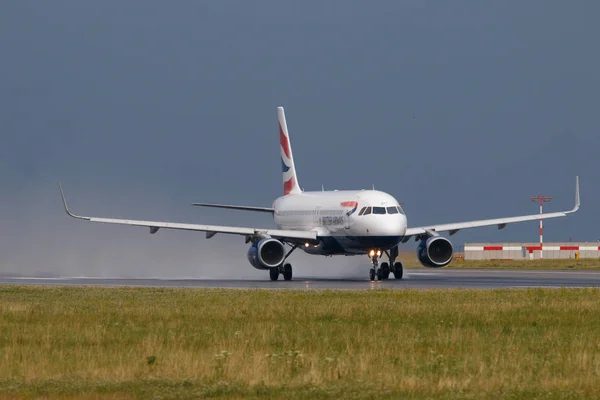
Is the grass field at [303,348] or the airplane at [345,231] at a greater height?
the airplane at [345,231]

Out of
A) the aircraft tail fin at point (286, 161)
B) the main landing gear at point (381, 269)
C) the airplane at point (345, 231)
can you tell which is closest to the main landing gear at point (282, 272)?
the airplane at point (345, 231)

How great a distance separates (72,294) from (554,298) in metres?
15.8

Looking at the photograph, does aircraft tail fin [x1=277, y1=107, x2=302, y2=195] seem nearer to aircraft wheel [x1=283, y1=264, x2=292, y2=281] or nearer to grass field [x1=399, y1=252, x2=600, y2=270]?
aircraft wheel [x1=283, y1=264, x2=292, y2=281]

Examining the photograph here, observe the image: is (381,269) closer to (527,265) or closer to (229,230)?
(229,230)

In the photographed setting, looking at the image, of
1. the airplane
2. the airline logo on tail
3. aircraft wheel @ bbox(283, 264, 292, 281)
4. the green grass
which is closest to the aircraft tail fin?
the airline logo on tail

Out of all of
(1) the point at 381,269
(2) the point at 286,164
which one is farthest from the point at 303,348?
(2) the point at 286,164

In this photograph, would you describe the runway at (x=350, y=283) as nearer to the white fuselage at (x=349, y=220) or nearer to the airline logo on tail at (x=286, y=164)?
the white fuselage at (x=349, y=220)

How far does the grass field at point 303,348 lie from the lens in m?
15.5

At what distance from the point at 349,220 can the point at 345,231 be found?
87cm

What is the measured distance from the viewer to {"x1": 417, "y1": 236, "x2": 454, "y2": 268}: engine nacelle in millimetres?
56438

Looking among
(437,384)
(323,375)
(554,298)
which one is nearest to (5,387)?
(323,375)

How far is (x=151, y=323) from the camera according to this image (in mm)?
25969

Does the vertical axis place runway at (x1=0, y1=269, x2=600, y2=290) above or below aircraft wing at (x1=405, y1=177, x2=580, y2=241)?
below

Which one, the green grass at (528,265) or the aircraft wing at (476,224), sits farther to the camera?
the green grass at (528,265)
